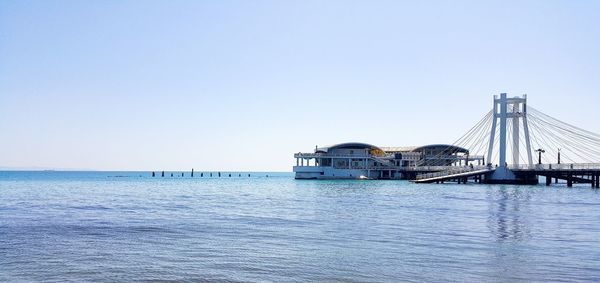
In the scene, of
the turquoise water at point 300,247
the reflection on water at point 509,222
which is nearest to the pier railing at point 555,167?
the reflection on water at point 509,222

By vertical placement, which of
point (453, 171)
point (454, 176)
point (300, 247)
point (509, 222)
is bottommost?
point (300, 247)

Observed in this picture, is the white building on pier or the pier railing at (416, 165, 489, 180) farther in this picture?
the white building on pier

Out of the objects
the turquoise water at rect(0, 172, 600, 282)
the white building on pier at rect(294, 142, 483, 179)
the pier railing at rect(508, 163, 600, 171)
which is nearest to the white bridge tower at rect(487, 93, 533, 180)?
the pier railing at rect(508, 163, 600, 171)

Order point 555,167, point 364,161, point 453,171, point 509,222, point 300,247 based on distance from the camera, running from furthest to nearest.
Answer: point 364,161 → point 453,171 → point 555,167 → point 509,222 → point 300,247

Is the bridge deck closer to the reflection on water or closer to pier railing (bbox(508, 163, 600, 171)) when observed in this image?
pier railing (bbox(508, 163, 600, 171))

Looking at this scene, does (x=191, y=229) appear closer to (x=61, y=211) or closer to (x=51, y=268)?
(x=51, y=268)

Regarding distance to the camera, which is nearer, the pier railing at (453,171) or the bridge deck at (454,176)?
the bridge deck at (454,176)

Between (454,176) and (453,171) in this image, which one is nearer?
(454,176)

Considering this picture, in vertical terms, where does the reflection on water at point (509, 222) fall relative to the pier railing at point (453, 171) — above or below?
below

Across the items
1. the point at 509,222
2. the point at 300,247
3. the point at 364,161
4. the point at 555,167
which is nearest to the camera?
the point at 300,247

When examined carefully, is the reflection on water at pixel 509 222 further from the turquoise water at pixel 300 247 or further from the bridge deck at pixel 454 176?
the bridge deck at pixel 454 176

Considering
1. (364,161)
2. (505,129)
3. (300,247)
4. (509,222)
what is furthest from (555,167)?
(300,247)

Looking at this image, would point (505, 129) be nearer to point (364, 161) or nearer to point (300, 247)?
point (364, 161)

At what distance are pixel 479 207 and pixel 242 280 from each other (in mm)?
33059
